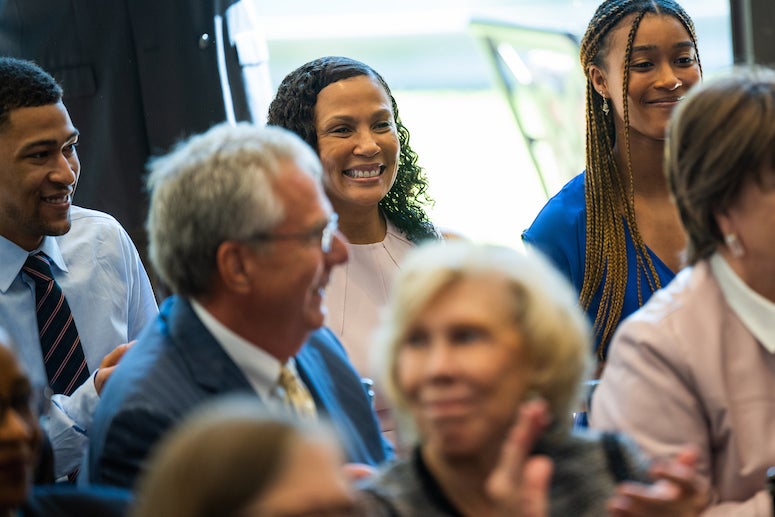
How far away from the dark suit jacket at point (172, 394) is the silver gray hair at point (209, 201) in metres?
0.09

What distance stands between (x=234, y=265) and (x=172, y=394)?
0.24 meters

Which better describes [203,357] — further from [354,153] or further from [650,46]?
[650,46]

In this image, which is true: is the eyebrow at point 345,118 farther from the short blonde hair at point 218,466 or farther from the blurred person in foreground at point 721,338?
the short blonde hair at point 218,466

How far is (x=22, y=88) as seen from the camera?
116 inches

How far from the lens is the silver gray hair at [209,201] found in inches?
78.7

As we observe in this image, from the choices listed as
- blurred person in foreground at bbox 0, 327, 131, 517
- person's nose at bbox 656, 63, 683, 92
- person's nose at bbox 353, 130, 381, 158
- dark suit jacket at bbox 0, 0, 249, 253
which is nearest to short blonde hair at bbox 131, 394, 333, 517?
blurred person in foreground at bbox 0, 327, 131, 517

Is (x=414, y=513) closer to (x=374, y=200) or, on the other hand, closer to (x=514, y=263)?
(x=514, y=263)

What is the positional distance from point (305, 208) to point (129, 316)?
1181 millimetres

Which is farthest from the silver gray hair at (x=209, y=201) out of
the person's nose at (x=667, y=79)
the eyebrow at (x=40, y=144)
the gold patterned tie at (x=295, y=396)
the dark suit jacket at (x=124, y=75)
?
the dark suit jacket at (x=124, y=75)

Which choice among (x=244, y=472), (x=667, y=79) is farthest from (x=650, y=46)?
(x=244, y=472)

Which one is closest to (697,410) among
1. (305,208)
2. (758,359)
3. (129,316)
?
(758,359)

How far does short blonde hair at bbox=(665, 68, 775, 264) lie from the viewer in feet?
6.50

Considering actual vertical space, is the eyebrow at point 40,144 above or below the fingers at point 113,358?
above

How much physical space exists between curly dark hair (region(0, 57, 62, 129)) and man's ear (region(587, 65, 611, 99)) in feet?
4.66
